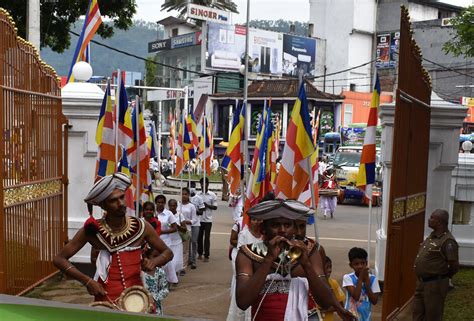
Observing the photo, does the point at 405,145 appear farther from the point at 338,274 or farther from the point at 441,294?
the point at 338,274

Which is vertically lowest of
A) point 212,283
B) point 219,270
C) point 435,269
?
point 219,270

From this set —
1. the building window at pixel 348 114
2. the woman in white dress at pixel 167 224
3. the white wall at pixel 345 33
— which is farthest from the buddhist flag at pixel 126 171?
the white wall at pixel 345 33

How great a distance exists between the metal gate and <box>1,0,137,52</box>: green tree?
42.7 feet

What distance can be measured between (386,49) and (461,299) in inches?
2357

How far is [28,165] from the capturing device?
30.5ft

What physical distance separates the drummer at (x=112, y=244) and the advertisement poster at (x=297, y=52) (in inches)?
2496

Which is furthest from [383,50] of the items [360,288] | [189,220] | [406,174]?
[360,288]

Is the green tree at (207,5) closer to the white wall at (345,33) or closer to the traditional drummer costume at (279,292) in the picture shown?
the white wall at (345,33)

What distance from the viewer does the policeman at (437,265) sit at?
839 centimetres

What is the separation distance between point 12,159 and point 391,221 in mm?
4185

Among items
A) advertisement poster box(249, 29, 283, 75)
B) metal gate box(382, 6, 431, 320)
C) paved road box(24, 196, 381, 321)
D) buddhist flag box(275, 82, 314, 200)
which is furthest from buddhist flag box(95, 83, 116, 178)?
advertisement poster box(249, 29, 283, 75)

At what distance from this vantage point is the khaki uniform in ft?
27.5

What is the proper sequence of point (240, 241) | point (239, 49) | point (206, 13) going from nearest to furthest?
point (240, 241) → point (206, 13) → point (239, 49)

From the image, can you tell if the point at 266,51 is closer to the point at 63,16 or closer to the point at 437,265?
the point at 63,16
